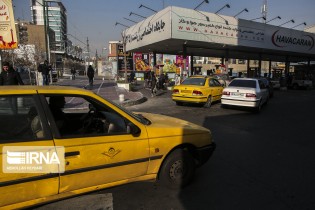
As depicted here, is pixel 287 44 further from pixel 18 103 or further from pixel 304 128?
pixel 18 103

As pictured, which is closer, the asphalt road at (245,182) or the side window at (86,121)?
the side window at (86,121)

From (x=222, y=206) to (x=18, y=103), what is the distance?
112 inches

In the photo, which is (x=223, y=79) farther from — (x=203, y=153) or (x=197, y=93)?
(x=203, y=153)

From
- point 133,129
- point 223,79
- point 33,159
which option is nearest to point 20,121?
point 33,159

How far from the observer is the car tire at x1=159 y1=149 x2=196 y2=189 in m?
3.91

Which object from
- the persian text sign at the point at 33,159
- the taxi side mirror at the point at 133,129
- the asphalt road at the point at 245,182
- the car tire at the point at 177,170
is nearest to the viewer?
the persian text sign at the point at 33,159

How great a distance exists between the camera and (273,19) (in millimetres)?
27250

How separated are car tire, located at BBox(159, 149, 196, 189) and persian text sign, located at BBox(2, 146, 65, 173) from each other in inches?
58.8

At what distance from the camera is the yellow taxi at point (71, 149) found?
285cm

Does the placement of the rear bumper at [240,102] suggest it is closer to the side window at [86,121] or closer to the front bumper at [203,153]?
the front bumper at [203,153]

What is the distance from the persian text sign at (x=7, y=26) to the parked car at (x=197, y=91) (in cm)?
740

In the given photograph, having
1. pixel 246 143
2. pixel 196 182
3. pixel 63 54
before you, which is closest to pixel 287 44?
pixel 246 143

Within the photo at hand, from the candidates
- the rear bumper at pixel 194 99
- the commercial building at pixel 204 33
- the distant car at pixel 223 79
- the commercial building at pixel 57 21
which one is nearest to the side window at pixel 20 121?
the rear bumper at pixel 194 99

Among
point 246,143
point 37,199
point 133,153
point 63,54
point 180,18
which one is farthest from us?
point 63,54
